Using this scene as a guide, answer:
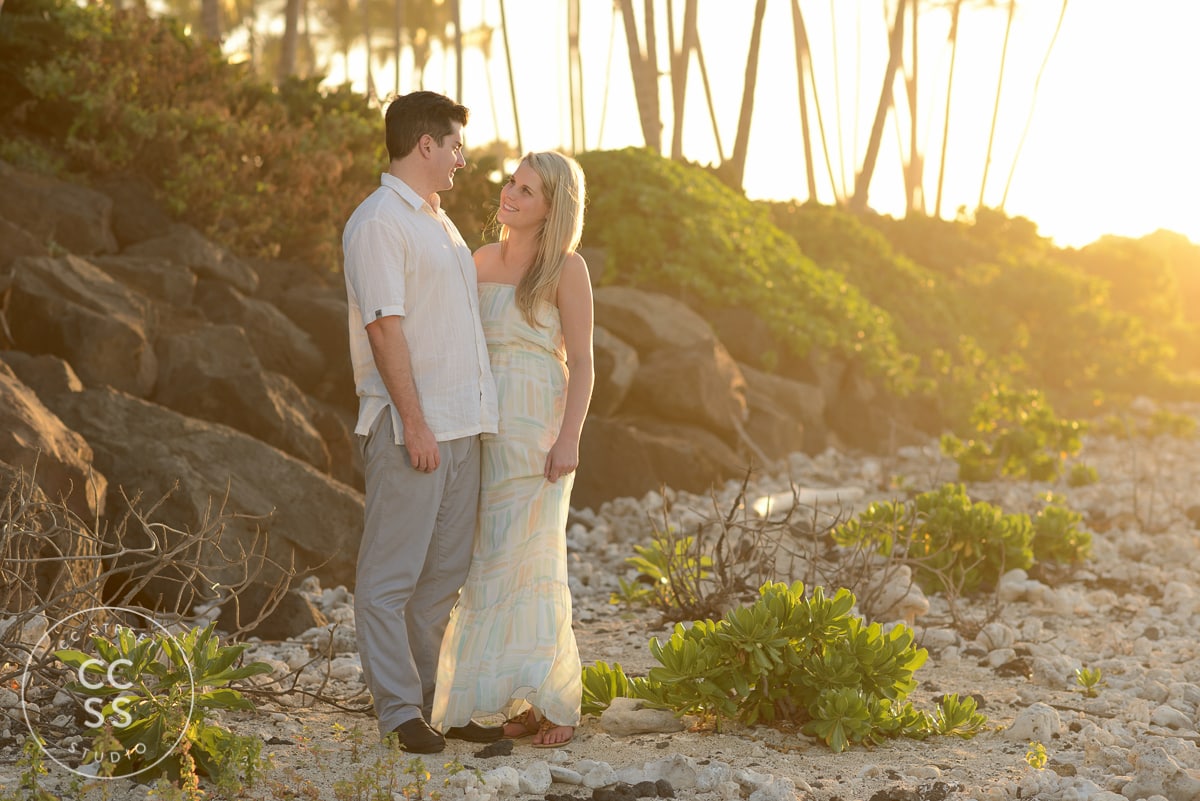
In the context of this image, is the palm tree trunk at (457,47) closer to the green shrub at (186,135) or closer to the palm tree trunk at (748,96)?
the palm tree trunk at (748,96)

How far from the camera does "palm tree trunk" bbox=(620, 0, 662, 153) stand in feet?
55.5

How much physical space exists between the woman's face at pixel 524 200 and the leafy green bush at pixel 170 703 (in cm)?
173

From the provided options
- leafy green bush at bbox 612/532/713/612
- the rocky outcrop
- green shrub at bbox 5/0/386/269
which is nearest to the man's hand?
the rocky outcrop

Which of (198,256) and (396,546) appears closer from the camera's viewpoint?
(396,546)

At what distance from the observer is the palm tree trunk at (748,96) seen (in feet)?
56.1

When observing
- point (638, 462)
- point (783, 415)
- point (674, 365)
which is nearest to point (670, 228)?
point (783, 415)

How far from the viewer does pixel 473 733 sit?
441cm

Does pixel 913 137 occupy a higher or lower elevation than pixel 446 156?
higher

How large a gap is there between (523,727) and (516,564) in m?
0.59

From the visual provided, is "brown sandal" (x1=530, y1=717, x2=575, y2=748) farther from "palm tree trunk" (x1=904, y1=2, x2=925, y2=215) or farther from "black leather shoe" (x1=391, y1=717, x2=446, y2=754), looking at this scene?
"palm tree trunk" (x1=904, y1=2, x2=925, y2=215)

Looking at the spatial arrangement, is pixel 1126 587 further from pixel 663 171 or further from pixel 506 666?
pixel 663 171

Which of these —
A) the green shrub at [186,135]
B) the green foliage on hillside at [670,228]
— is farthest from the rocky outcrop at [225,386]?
the green foliage on hillside at [670,228]

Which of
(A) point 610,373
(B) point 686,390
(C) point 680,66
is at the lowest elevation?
(B) point 686,390

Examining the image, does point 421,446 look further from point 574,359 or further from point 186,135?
point 186,135
